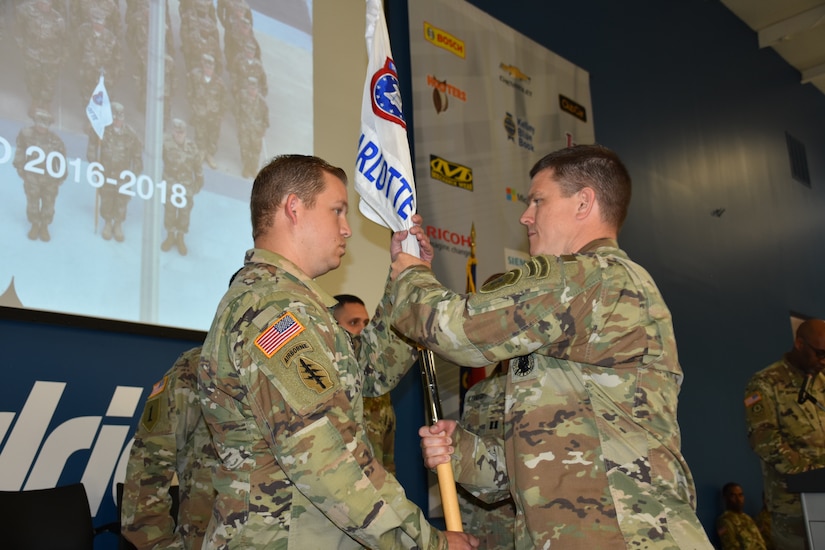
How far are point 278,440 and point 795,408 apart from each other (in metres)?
3.95

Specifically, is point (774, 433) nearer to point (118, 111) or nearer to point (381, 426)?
point (381, 426)

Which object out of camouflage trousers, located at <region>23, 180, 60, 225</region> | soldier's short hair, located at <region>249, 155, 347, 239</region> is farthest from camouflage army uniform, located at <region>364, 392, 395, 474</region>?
soldier's short hair, located at <region>249, 155, 347, 239</region>

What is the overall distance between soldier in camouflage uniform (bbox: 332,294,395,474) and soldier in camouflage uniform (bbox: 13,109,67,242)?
1.32 m

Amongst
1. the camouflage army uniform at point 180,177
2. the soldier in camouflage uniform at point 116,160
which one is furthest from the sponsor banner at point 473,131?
the soldier in camouflage uniform at point 116,160

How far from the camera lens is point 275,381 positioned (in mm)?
1646

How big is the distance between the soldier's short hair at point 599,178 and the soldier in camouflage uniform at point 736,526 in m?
5.17

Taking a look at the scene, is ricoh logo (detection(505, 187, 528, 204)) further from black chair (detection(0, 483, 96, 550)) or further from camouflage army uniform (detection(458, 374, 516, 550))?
black chair (detection(0, 483, 96, 550))

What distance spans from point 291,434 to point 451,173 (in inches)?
136

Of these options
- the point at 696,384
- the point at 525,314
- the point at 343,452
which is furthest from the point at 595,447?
the point at 696,384

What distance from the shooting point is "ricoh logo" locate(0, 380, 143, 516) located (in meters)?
2.94

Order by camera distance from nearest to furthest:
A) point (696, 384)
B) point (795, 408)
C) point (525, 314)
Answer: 1. point (525, 314)
2. point (795, 408)
3. point (696, 384)

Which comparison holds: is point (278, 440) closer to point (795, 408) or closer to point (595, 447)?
point (595, 447)

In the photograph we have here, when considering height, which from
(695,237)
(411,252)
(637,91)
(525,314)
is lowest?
(525,314)

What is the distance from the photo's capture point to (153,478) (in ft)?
9.36
